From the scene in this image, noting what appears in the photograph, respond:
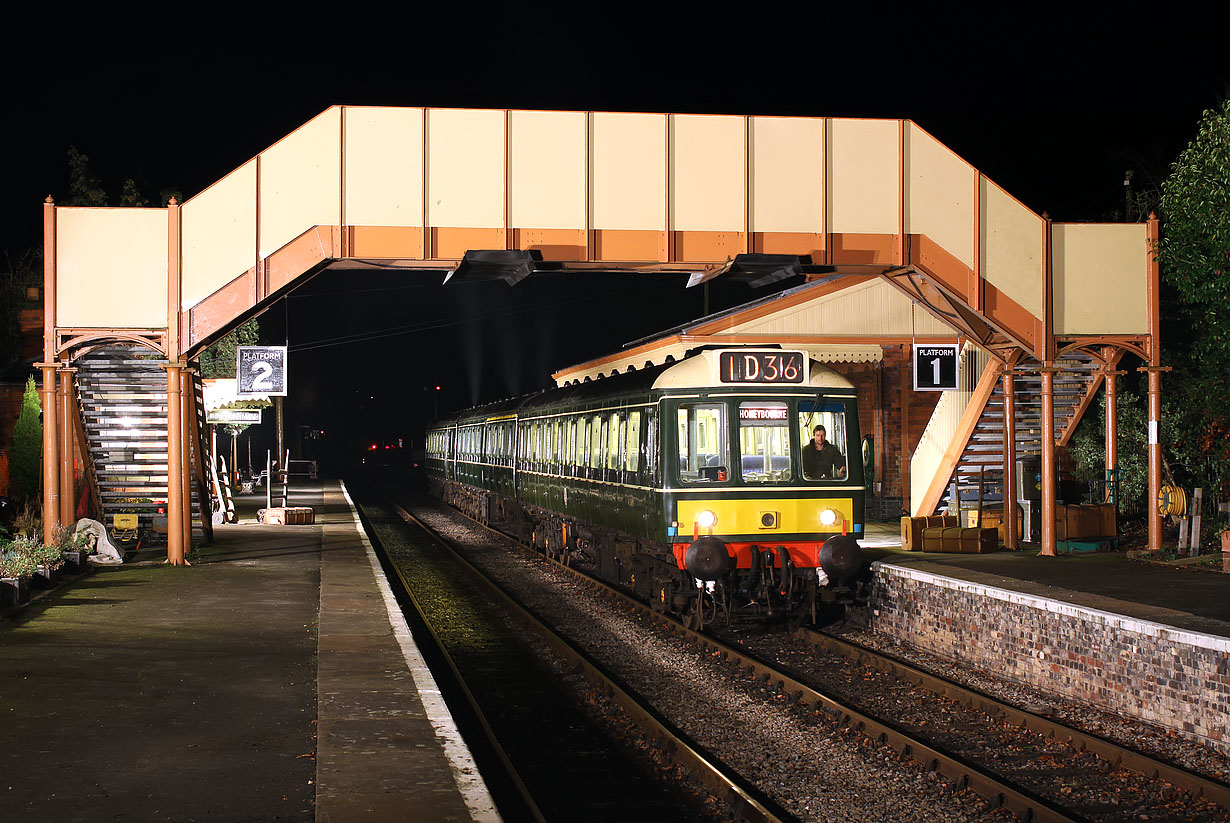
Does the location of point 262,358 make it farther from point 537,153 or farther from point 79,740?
point 79,740

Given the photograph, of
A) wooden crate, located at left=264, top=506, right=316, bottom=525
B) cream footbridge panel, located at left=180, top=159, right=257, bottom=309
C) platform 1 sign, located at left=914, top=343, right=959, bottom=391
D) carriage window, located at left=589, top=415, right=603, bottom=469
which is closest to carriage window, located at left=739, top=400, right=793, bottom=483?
carriage window, located at left=589, top=415, right=603, bottom=469

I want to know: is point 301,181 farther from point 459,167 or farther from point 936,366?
point 936,366

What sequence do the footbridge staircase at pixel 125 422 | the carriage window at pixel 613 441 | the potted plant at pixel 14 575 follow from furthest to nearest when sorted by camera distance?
the footbridge staircase at pixel 125 422 < the carriage window at pixel 613 441 < the potted plant at pixel 14 575

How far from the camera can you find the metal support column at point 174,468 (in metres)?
15.2

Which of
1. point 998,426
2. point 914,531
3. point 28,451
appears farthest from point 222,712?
point 28,451

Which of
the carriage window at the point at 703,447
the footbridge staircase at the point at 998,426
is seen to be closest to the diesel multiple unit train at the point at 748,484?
the carriage window at the point at 703,447

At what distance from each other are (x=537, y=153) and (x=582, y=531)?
16.6 ft

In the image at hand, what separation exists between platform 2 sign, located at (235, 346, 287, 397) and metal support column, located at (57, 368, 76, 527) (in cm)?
299

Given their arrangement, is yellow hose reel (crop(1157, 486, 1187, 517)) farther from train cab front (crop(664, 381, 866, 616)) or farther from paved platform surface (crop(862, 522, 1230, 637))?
train cab front (crop(664, 381, 866, 616))

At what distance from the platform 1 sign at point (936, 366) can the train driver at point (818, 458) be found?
4.85 meters

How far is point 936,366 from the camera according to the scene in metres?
16.0

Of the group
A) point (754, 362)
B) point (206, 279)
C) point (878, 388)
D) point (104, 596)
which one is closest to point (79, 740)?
point (104, 596)

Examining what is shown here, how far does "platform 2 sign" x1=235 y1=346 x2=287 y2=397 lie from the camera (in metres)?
18.2

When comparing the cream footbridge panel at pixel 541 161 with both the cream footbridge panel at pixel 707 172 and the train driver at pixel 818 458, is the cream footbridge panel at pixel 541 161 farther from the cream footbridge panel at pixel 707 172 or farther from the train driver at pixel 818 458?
the train driver at pixel 818 458
